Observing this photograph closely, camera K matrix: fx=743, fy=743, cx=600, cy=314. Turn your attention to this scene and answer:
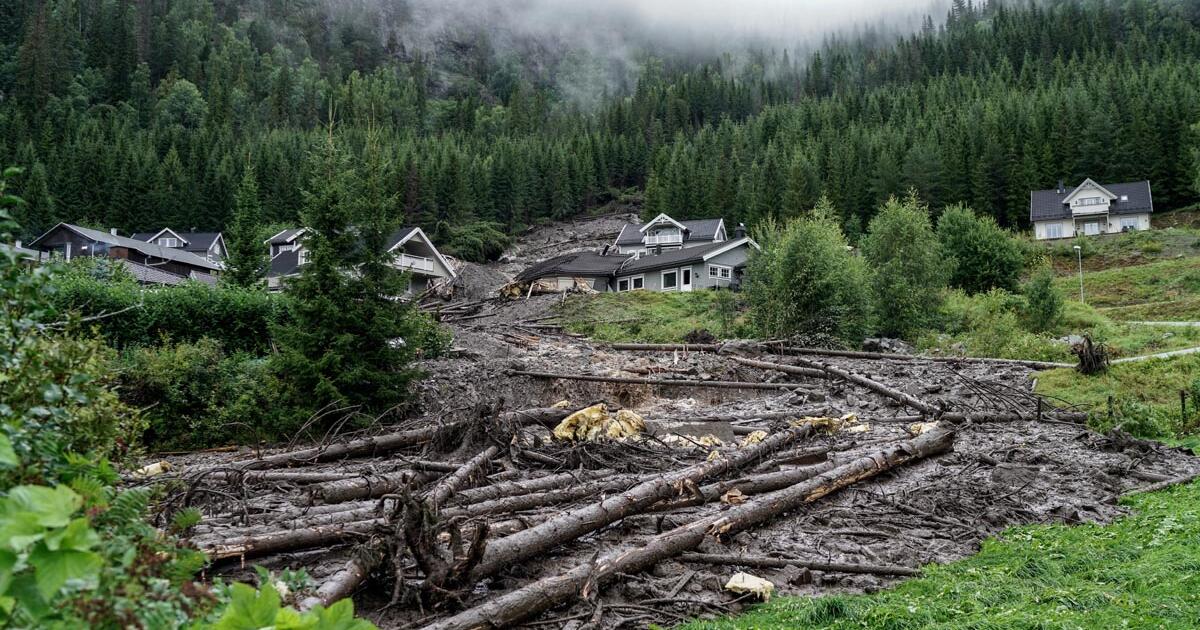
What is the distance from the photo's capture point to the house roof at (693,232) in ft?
245

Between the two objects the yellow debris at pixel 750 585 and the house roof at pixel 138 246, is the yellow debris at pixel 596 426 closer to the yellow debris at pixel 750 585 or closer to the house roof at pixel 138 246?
the yellow debris at pixel 750 585

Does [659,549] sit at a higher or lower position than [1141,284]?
lower

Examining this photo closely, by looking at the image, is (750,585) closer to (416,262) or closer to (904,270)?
(904,270)

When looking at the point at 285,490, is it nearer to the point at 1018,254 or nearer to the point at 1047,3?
the point at 1018,254

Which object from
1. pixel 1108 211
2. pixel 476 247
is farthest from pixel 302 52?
pixel 1108 211

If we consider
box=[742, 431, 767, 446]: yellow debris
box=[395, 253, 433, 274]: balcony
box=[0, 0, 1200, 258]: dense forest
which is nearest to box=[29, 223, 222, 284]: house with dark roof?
box=[0, 0, 1200, 258]: dense forest

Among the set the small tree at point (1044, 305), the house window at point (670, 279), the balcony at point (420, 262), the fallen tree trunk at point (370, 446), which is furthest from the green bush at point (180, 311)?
the house window at point (670, 279)

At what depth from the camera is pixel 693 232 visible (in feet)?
246

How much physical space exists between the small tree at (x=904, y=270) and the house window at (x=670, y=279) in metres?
20.2

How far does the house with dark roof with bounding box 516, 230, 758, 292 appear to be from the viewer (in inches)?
2359

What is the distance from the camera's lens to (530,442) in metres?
14.7

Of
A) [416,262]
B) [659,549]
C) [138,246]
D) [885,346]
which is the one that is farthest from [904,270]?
[138,246]

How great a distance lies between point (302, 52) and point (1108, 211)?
165 meters

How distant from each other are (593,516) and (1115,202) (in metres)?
80.9
